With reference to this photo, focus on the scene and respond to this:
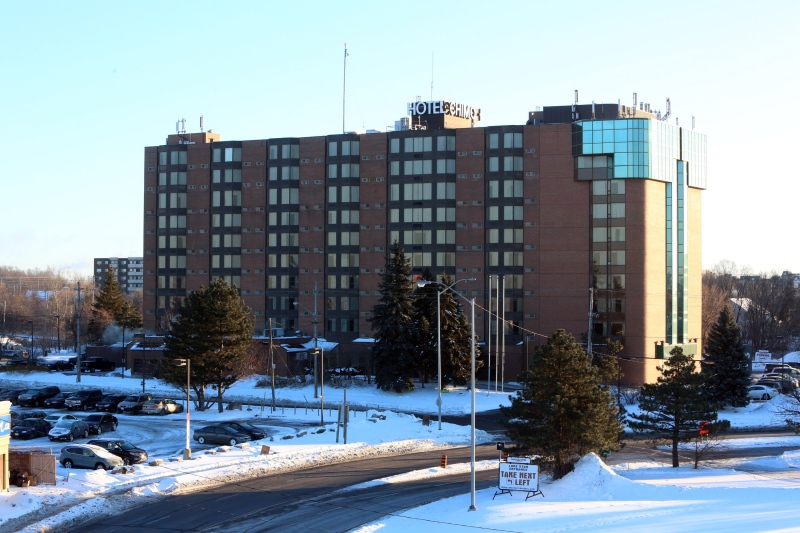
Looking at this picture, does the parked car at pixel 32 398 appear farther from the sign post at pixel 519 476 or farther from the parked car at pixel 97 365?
the sign post at pixel 519 476

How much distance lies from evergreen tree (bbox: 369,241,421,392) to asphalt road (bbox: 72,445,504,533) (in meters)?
29.9

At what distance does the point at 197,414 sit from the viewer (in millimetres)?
65125

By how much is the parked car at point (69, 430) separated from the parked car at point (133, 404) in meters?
11.7

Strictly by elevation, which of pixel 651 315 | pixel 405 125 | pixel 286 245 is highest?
pixel 405 125

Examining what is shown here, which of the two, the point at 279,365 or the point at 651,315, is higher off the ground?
the point at 651,315

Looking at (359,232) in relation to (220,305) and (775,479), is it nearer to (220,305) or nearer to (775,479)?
(220,305)

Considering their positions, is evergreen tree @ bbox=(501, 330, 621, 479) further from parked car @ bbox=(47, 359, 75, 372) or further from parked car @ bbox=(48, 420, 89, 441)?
parked car @ bbox=(47, 359, 75, 372)

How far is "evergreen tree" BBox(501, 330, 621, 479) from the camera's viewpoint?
36.5 meters

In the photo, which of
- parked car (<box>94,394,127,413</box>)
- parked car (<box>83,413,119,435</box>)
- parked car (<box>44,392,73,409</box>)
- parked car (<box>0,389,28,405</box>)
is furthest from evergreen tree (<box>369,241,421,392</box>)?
parked car (<box>0,389,28,405</box>)

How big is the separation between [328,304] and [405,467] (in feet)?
202

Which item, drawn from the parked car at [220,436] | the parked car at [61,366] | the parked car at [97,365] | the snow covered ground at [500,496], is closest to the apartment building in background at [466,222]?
the parked car at [97,365]

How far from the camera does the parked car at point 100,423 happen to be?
54438 millimetres

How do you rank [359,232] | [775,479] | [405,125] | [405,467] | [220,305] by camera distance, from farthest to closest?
1. [405,125]
2. [359,232]
3. [220,305]
4. [405,467]
5. [775,479]

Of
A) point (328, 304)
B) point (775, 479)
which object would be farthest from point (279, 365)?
point (775, 479)
